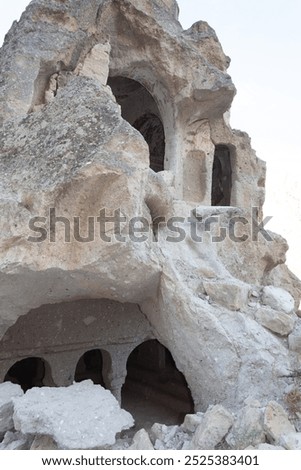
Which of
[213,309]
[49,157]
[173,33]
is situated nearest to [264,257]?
[213,309]

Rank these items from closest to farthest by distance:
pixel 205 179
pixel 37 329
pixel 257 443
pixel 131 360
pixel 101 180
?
1. pixel 257 443
2. pixel 101 180
3. pixel 37 329
4. pixel 205 179
5. pixel 131 360

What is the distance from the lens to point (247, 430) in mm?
2932

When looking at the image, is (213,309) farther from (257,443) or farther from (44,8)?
(44,8)

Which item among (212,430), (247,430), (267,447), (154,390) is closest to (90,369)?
(154,390)

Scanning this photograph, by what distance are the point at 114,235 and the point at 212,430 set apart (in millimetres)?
1865

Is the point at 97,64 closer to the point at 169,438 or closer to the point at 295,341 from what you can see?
the point at 295,341

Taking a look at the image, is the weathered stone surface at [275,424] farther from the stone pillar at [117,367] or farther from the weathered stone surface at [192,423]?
the stone pillar at [117,367]

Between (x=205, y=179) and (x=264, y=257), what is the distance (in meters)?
2.50

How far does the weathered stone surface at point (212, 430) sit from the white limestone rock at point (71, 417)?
0.59 metres

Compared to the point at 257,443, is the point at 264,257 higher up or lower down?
higher up

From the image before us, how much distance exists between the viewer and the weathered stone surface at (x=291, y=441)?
2766 mm

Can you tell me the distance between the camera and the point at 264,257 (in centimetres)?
592

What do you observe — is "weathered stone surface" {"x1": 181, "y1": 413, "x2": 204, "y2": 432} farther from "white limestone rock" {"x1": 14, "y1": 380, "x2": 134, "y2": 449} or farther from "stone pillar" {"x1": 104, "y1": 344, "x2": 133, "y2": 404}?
"stone pillar" {"x1": 104, "y1": 344, "x2": 133, "y2": 404}

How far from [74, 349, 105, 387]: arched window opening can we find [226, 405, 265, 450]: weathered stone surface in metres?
5.42
